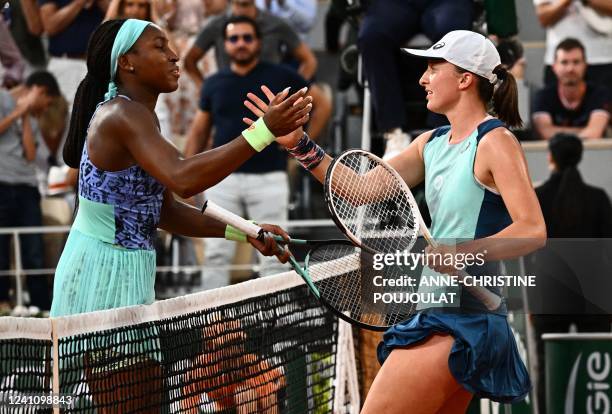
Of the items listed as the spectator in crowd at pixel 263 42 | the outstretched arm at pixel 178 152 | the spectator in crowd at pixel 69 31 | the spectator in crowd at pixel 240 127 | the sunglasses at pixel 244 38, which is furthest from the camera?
the spectator in crowd at pixel 69 31

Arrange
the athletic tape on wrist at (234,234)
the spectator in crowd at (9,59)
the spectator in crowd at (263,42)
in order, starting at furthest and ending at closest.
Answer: the spectator in crowd at (9,59) → the spectator in crowd at (263,42) → the athletic tape on wrist at (234,234)

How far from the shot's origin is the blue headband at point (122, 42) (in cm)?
401

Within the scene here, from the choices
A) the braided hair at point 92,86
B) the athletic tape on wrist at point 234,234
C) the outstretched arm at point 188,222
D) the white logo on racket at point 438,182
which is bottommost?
the athletic tape on wrist at point 234,234

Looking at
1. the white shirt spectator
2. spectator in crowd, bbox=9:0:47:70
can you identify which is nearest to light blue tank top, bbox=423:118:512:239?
the white shirt spectator

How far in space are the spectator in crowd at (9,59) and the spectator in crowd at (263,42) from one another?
1370 millimetres

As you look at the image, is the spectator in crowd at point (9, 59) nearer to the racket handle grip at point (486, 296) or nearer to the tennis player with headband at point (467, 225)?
the tennis player with headband at point (467, 225)

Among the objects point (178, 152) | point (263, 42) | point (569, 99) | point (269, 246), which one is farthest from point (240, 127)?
point (178, 152)

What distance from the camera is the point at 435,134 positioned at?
4328mm

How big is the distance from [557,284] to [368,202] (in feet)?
4.76

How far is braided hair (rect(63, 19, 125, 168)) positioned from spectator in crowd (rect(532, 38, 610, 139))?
5384 millimetres

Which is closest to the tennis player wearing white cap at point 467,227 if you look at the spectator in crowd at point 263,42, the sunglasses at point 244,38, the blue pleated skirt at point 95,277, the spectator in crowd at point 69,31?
the blue pleated skirt at point 95,277

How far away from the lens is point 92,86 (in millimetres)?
4160

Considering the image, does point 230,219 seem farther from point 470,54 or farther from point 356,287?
point 470,54

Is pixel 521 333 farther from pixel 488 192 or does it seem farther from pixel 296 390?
pixel 488 192
